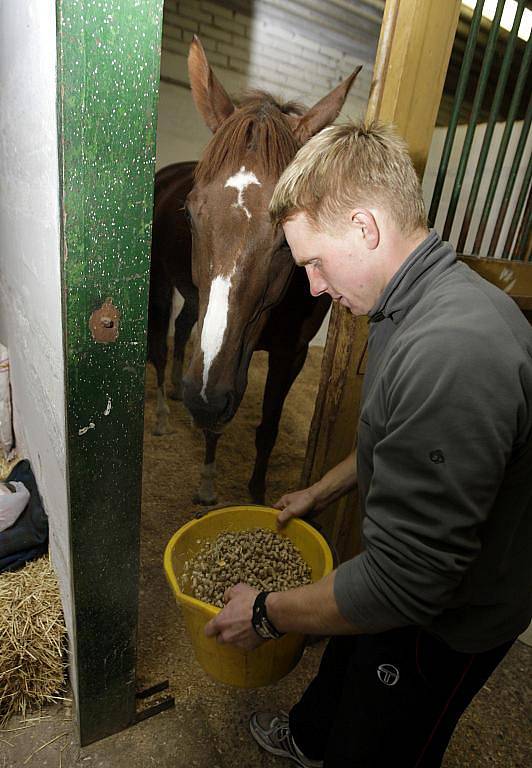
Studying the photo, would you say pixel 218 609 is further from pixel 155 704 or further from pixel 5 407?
pixel 5 407

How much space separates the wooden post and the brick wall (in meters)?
4.03

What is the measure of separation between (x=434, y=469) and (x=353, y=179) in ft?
1.81

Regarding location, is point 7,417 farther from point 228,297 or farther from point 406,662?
point 406,662

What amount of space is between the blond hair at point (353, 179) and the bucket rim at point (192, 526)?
3.29 ft

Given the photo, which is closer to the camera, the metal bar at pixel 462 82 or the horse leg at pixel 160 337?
the metal bar at pixel 462 82

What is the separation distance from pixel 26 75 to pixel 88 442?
2.89ft

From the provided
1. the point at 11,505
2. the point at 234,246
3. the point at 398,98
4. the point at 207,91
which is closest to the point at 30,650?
the point at 11,505

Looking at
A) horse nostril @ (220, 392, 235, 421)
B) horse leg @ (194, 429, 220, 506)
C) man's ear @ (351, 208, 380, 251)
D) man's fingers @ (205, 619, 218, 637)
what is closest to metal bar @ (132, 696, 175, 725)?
man's fingers @ (205, 619, 218, 637)

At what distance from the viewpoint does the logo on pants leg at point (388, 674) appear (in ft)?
3.35

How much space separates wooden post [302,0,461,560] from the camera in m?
1.35

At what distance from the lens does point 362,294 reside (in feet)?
Result: 3.14

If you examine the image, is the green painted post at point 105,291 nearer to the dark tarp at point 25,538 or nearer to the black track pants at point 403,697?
the dark tarp at point 25,538

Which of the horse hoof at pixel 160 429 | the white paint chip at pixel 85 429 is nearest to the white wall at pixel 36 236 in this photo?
the white paint chip at pixel 85 429

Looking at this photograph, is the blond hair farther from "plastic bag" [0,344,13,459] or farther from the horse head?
"plastic bag" [0,344,13,459]
